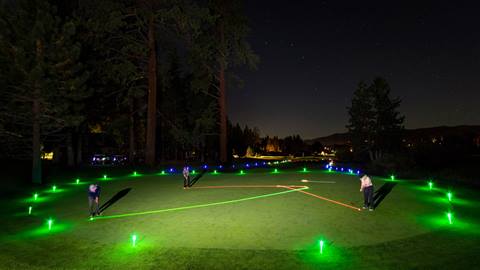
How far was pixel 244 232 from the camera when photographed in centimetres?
1177

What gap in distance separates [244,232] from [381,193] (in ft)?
36.7

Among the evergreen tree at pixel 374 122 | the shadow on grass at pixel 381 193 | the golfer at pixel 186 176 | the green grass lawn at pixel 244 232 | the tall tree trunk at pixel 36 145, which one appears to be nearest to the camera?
the green grass lawn at pixel 244 232

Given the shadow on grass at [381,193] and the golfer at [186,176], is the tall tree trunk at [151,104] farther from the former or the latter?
the shadow on grass at [381,193]

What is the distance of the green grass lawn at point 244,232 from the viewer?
352 inches

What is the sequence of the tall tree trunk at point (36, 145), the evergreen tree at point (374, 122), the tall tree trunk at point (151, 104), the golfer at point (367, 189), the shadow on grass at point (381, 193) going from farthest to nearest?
the evergreen tree at point (374, 122)
the tall tree trunk at point (151, 104)
the tall tree trunk at point (36, 145)
the shadow on grass at point (381, 193)
the golfer at point (367, 189)

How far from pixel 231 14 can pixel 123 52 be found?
610 inches

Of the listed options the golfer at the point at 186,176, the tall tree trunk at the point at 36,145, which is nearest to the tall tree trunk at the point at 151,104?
the tall tree trunk at the point at 36,145

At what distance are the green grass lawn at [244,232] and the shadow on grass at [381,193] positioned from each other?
0.46 metres

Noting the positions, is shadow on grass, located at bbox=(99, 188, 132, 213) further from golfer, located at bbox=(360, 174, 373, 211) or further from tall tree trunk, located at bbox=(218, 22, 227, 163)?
tall tree trunk, located at bbox=(218, 22, 227, 163)

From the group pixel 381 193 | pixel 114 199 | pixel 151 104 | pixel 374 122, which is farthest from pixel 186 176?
pixel 374 122

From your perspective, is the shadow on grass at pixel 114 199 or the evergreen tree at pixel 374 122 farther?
the evergreen tree at pixel 374 122

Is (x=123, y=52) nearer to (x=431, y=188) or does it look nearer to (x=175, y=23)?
(x=175, y=23)

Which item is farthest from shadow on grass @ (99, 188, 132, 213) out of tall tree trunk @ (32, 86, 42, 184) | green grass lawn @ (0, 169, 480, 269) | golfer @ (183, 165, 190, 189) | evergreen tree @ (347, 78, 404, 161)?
evergreen tree @ (347, 78, 404, 161)

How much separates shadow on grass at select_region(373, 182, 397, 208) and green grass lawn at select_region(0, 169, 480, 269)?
464 millimetres
